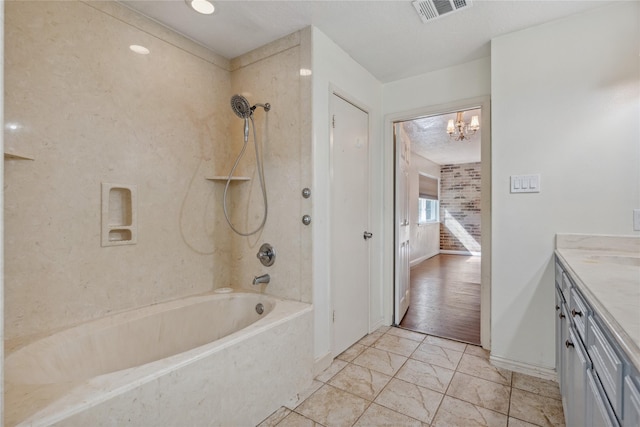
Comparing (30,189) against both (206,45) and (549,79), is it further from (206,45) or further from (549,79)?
(549,79)

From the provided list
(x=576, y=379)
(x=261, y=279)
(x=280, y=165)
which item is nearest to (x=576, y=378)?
(x=576, y=379)

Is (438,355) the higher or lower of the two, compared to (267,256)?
lower

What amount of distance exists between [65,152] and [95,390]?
1278 mm

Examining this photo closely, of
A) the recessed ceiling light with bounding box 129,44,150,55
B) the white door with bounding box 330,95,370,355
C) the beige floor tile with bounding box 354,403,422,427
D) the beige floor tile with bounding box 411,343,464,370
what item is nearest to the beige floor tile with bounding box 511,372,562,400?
the beige floor tile with bounding box 411,343,464,370

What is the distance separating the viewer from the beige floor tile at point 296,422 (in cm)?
164

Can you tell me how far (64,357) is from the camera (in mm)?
1535

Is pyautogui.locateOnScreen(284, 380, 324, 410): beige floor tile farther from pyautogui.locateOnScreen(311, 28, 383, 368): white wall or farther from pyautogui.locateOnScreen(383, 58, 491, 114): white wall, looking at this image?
pyautogui.locateOnScreen(383, 58, 491, 114): white wall

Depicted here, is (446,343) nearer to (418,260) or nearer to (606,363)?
(606,363)

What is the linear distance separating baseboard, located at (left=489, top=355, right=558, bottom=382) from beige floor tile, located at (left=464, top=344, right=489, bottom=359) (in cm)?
12

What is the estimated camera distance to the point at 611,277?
118 centimetres

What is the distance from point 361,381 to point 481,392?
2.42 feet

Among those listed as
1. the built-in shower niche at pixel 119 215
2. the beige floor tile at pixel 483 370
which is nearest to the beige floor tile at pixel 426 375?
the beige floor tile at pixel 483 370

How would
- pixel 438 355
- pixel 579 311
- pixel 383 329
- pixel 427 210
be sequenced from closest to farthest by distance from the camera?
pixel 579 311 → pixel 438 355 → pixel 383 329 → pixel 427 210

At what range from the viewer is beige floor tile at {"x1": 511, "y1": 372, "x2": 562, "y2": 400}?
6.23 feet
